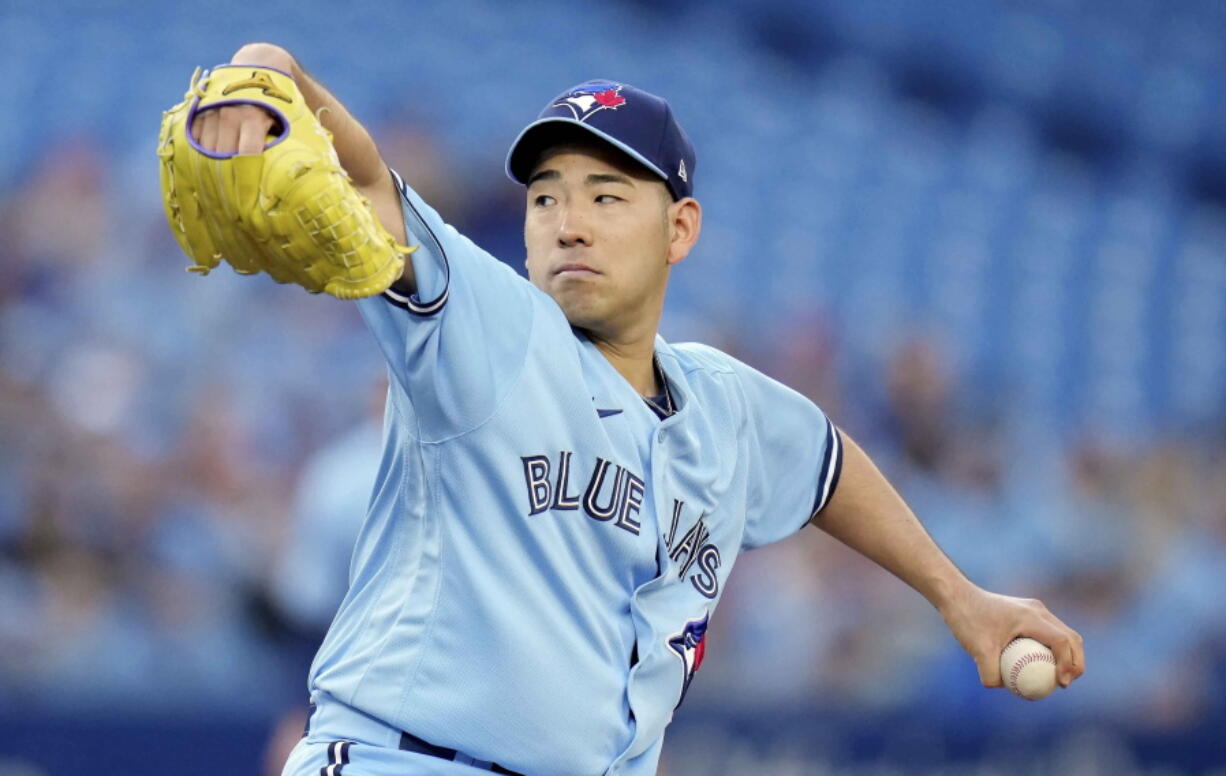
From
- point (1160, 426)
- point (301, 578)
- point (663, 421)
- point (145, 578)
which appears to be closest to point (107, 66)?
point (145, 578)

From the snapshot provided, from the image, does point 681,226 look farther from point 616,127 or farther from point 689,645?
point 689,645

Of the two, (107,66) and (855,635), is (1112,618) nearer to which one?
(855,635)

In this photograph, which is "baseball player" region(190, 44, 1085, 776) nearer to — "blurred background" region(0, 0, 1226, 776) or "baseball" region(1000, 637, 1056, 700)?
"baseball" region(1000, 637, 1056, 700)

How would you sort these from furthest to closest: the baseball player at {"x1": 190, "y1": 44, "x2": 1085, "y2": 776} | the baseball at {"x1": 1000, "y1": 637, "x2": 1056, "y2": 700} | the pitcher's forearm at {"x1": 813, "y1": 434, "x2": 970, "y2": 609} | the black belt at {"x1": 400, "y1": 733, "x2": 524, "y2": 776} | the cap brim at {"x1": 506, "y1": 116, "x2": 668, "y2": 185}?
the pitcher's forearm at {"x1": 813, "y1": 434, "x2": 970, "y2": 609} → the baseball at {"x1": 1000, "y1": 637, "x2": 1056, "y2": 700} → the cap brim at {"x1": 506, "y1": 116, "x2": 668, "y2": 185} → the black belt at {"x1": 400, "y1": 733, "x2": 524, "y2": 776} → the baseball player at {"x1": 190, "y1": 44, "x2": 1085, "y2": 776}

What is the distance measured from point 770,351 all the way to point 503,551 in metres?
5.41

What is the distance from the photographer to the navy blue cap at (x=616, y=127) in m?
2.97

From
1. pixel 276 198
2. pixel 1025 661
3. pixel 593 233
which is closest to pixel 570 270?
pixel 593 233

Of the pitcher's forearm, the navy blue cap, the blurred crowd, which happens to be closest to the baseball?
the pitcher's forearm

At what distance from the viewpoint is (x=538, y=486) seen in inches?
106

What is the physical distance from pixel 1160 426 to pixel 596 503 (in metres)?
7.16

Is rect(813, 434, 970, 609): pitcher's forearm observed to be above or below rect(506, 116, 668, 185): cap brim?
below

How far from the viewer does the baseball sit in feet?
10.5

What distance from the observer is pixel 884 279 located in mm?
8891

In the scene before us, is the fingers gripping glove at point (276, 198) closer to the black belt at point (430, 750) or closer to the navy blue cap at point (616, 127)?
the navy blue cap at point (616, 127)
